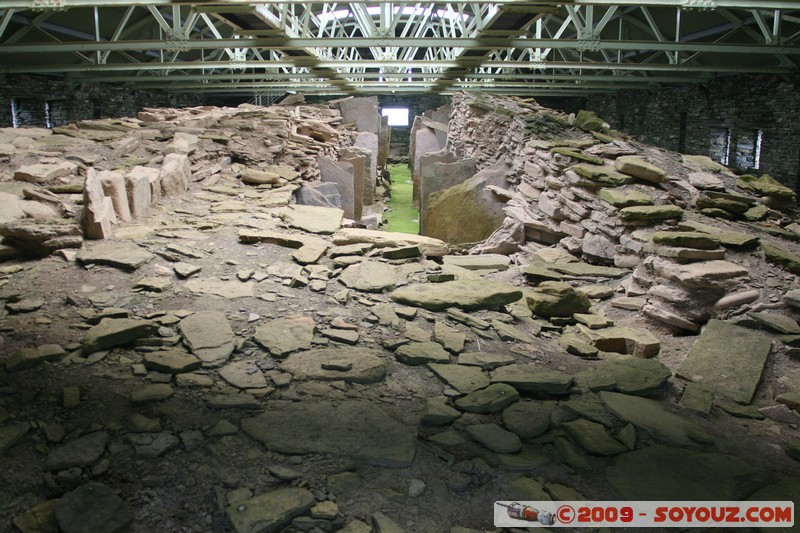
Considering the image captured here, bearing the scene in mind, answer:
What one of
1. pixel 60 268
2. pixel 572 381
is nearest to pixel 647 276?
pixel 572 381

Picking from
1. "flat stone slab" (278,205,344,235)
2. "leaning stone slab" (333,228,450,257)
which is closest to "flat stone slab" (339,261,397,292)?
"leaning stone slab" (333,228,450,257)

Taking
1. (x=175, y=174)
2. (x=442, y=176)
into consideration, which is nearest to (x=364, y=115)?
(x=442, y=176)

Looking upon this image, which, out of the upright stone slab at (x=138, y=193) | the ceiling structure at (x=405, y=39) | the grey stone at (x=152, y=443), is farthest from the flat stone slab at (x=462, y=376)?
the ceiling structure at (x=405, y=39)

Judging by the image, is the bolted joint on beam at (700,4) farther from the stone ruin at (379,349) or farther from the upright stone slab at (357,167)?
the upright stone slab at (357,167)

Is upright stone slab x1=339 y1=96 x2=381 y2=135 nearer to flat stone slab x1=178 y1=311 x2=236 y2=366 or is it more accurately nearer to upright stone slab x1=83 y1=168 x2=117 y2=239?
upright stone slab x1=83 y1=168 x2=117 y2=239

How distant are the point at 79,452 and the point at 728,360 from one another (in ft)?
13.5

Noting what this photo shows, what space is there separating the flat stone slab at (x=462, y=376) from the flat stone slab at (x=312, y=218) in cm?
333

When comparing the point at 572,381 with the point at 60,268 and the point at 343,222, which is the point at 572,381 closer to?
the point at 60,268

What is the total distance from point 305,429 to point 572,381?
5.68 feet

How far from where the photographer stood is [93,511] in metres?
2.24

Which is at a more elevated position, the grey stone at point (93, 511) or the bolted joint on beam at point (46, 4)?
the bolted joint on beam at point (46, 4)

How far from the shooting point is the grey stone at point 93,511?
2.17 m

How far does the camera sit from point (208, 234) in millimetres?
5953

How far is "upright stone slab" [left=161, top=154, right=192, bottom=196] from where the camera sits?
720 cm
